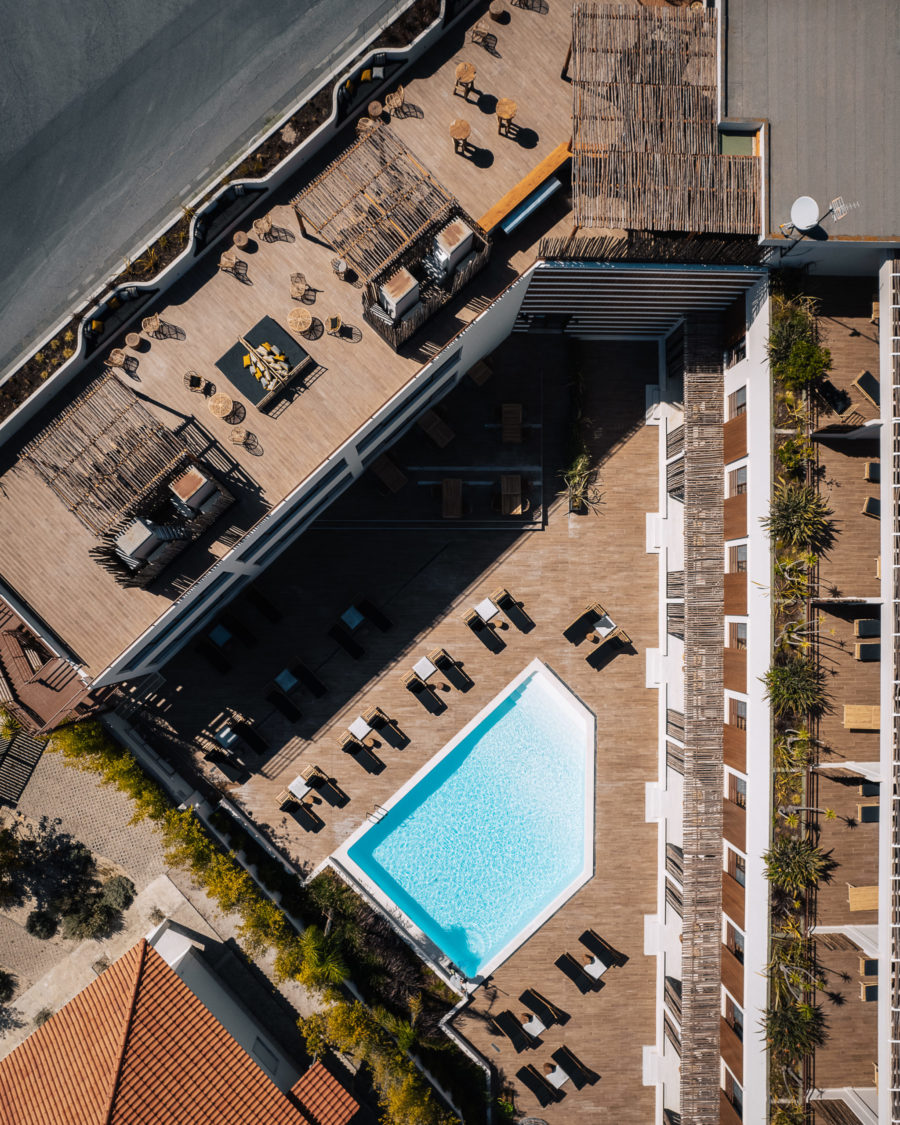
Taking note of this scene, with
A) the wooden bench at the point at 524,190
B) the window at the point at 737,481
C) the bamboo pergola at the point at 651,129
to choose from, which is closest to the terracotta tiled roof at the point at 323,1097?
the window at the point at 737,481

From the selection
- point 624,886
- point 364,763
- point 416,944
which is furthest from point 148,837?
point 624,886

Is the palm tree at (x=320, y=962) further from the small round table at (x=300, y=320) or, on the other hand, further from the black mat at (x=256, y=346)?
the small round table at (x=300, y=320)

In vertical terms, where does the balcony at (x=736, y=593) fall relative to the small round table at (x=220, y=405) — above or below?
below

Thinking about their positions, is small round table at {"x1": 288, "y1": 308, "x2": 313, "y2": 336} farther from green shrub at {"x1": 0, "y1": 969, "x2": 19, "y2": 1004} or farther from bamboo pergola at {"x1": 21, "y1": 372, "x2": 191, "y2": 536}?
green shrub at {"x1": 0, "y1": 969, "x2": 19, "y2": 1004}

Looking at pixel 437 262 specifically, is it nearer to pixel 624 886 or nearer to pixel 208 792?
pixel 208 792

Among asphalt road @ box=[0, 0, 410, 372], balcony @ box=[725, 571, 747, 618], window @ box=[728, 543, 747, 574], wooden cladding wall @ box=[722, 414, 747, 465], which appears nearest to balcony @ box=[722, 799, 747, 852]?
balcony @ box=[725, 571, 747, 618]

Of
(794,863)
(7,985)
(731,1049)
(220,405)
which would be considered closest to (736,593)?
(794,863)

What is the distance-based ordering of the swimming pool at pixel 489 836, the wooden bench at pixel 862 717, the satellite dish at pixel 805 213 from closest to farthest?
the satellite dish at pixel 805 213 → the wooden bench at pixel 862 717 → the swimming pool at pixel 489 836
